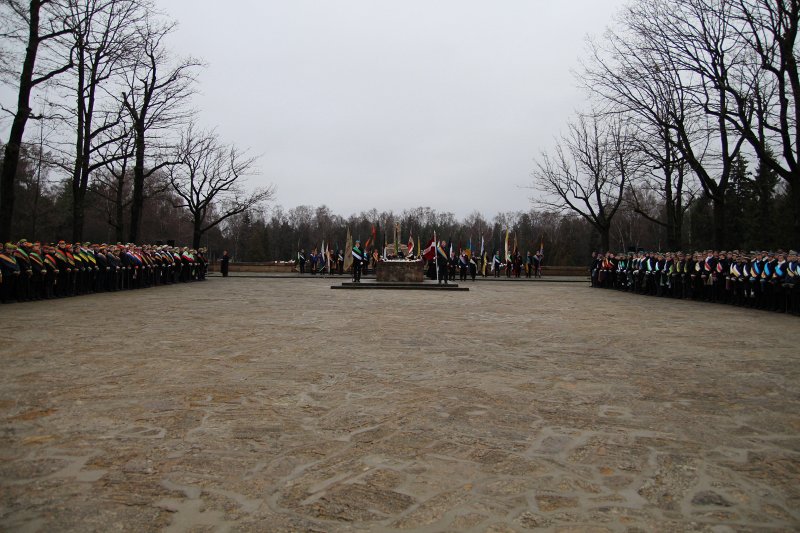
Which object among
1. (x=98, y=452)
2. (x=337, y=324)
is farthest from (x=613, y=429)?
(x=337, y=324)

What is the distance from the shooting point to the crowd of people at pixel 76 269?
56.2ft

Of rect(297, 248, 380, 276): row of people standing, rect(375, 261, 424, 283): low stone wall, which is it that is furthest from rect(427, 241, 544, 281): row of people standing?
A: rect(297, 248, 380, 276): row of people standing

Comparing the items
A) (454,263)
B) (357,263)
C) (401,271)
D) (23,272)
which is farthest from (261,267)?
(23,272)

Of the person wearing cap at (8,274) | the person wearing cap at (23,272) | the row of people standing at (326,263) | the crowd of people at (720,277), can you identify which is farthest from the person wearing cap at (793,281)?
the row of people standing at (326,263)

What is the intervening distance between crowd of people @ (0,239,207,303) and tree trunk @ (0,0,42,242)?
4.71 ft

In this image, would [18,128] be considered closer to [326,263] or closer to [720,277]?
[720,277]

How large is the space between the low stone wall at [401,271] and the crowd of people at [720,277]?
1092 centimetres

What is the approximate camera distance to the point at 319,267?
49281mm

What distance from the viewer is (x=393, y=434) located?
470 centimetres

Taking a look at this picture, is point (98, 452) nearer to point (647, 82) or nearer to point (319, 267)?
point (647, 82)

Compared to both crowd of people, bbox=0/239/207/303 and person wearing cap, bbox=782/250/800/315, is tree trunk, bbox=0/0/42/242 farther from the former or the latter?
person wearing cap, bbox=782/250/800/315

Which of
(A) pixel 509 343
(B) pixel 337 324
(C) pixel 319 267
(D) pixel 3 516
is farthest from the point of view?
(C) pixel 319 267

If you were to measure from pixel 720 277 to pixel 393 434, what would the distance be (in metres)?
20.3

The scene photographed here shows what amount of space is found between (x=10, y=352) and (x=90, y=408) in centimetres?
392
